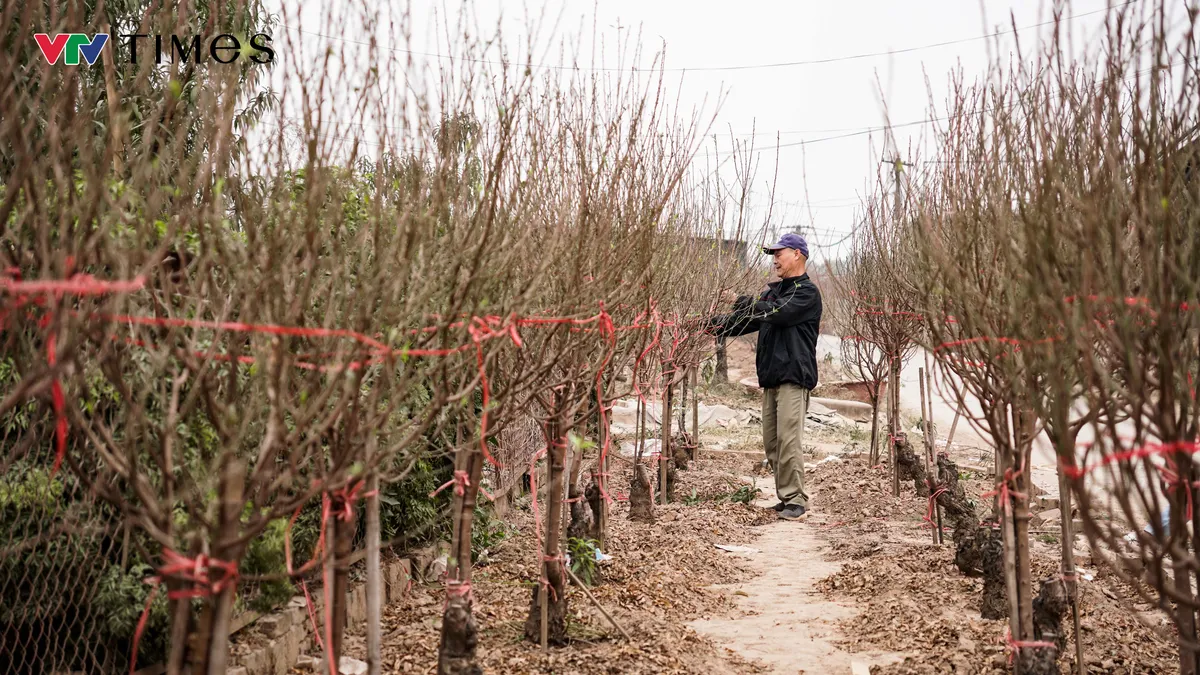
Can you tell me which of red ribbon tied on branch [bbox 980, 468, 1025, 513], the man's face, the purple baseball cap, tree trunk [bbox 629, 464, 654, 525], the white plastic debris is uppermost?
the purple baseball cap

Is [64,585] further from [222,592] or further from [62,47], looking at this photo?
[62,47]

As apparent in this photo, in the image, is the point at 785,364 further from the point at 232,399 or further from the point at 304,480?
the point at 232,399

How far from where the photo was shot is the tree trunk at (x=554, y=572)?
480 centimetres

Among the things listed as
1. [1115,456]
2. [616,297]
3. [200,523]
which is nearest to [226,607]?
[200,523]

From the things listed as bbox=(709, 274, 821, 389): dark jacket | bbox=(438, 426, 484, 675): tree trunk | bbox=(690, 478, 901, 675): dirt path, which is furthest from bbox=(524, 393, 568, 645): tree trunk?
bbox=(709, 274, 821, 389): dark jacket

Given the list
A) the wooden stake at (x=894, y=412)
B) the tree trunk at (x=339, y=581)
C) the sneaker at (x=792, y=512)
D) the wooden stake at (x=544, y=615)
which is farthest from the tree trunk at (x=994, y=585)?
the wooden stake at (x=894, y=412)

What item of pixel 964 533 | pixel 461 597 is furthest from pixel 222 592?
pixel 964 533

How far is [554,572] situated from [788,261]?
198 inches

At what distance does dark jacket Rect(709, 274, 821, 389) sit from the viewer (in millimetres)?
8922

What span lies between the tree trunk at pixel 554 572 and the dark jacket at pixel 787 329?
4170 millimetres

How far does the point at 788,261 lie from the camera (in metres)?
9.05

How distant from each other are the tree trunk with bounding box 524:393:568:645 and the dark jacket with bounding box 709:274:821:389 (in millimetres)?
4170

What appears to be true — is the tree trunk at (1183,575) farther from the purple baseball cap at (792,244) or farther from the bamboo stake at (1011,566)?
the purple baseball cap at (792,244)

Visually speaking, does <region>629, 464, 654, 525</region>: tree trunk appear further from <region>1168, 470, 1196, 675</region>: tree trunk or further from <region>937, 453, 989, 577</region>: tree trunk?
<region>1168, 470, 1196, 675</region>: tree trunk
